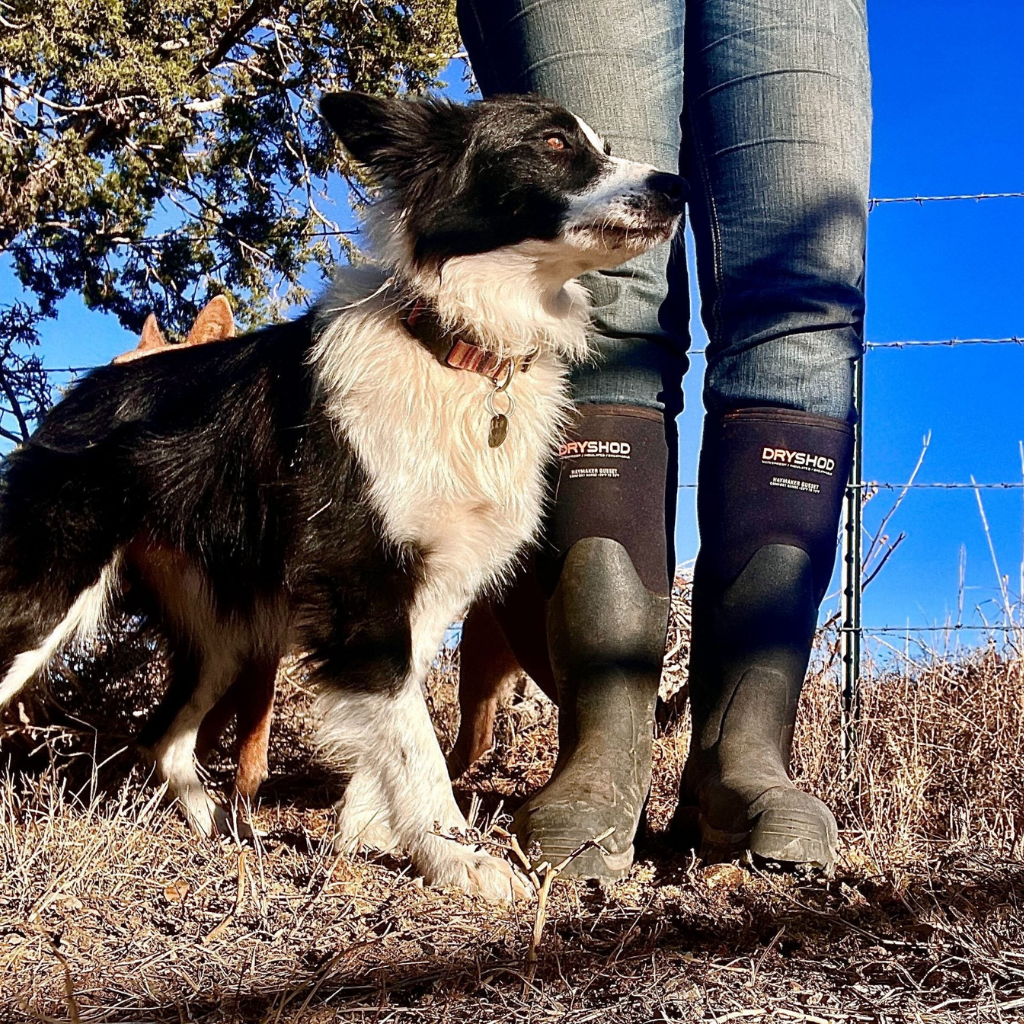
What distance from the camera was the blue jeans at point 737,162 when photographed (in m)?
2.67

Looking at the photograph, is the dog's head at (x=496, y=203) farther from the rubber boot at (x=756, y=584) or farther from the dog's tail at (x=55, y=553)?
the dog's tail at (x=55, y=553)

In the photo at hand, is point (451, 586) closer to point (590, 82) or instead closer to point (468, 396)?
point (468, 396)

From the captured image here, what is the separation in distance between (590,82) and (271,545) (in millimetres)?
1420

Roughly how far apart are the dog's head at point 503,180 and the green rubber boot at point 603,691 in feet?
2.62

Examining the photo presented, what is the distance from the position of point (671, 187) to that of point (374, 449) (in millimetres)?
977

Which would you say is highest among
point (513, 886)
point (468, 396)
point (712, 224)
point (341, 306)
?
point (712, 224)

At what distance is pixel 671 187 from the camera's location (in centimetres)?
279

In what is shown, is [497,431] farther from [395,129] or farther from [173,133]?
[173,133]

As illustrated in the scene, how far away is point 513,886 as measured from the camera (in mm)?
2273

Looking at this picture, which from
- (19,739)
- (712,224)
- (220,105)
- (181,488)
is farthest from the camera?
(220,105)

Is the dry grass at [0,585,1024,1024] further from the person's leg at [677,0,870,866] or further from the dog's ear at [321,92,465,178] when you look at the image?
the dog's ear at [321,92,465,178]

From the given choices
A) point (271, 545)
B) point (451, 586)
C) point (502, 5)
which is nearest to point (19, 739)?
point (271, 545)

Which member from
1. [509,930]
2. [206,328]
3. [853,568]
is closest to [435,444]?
[509,930]

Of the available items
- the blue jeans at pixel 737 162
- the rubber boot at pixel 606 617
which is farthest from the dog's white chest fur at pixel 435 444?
the blue jeans at pixel 737 162
